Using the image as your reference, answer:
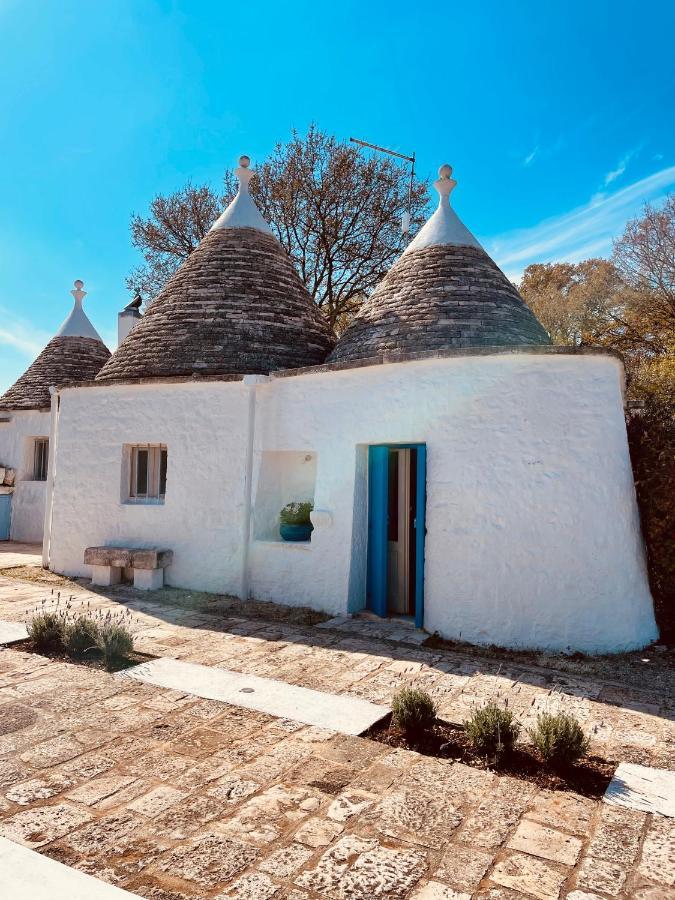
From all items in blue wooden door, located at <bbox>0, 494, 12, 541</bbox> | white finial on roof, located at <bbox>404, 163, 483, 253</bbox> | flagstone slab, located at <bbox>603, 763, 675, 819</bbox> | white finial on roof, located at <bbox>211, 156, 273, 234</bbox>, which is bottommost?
flagstone slab, located at <bbox>603, 763, 675, 819</bbox>

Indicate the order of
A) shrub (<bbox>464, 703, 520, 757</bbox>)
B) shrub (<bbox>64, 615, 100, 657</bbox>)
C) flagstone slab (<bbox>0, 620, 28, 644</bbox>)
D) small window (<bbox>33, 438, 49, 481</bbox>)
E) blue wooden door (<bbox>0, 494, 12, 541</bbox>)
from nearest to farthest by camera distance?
shrub (<bbox>464, 703, 520, 757</bbox>)
shrub (<bbox>64, 615, 100, 657</bbox>)
flagstone slab (<bbox>0, 620, 28, 644</bbox>)
blue wooden door (<bbox>0, 494, 12, 541</bbox>)
small window (<bbox>33, 438, 49, 481</bbox>)

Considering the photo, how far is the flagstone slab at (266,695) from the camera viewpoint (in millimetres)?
4492

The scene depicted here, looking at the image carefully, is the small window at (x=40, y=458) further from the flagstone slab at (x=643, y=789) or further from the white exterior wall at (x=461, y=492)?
the flagstone slab at (x=643, y=789)

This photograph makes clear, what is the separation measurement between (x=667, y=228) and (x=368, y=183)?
358 inches

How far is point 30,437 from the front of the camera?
15055 millimetres

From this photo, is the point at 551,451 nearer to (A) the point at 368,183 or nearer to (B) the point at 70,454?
(B) the point at 70,454

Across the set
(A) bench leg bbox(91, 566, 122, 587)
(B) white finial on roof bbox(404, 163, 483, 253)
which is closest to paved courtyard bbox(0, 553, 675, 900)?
(A) bench leg bbox(91, 566, 122, 587)

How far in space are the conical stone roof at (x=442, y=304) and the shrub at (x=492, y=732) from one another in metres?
4.49

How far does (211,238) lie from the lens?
1152 cm

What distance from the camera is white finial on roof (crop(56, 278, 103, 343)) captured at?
54.7 feet

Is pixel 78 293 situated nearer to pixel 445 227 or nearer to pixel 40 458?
pixel 40 458

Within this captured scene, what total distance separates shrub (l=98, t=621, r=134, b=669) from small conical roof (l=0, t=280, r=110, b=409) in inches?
417

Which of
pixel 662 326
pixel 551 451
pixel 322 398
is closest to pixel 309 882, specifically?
pixel 551 451

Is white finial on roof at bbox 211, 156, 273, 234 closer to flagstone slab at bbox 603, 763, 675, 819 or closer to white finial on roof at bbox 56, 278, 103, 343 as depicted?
white finial on roof at bbox 56, 278, 103, 343
